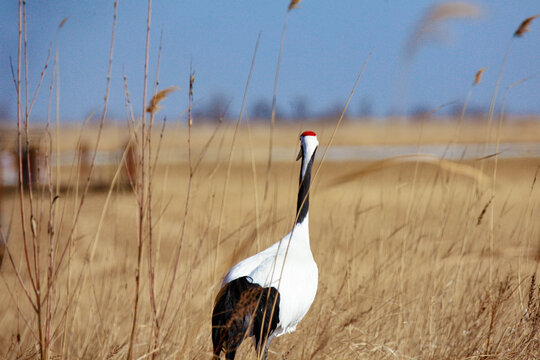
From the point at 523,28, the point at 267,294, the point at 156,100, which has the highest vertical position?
the point at 523,28

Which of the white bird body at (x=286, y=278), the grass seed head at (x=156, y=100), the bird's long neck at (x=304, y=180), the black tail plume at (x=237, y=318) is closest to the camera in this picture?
the grass seed head at (x=156, y=100)

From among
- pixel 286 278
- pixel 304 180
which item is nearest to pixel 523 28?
pixel 304 180

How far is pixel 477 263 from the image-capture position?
2.45m

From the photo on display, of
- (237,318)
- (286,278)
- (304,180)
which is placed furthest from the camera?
(304,180)

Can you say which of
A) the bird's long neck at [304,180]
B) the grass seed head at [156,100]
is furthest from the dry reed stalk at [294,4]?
the bird's long neck at [304,180]

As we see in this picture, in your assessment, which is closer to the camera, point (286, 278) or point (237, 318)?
point (237, 318)

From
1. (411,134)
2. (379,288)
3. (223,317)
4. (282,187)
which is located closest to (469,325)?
(379,288)

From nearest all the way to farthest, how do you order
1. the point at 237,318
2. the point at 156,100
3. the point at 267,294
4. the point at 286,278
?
the point at 156,100, the point at 237,318, the point at 267,294, the point at 286,278

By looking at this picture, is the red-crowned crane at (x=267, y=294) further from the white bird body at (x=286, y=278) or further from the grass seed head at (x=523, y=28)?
the grass seed head at (x=523, y=28)

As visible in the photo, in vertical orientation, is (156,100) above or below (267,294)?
above

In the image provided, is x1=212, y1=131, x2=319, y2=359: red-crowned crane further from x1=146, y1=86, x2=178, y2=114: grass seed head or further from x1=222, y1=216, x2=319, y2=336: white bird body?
x1=146, y1=86, x2=178, y2=114: grass seed head

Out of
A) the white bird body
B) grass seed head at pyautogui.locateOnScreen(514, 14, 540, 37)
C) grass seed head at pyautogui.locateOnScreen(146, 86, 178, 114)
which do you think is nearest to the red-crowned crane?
the white bird body

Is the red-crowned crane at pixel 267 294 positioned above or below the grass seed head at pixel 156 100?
below

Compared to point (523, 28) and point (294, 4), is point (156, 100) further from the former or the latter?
point (523, 28)
